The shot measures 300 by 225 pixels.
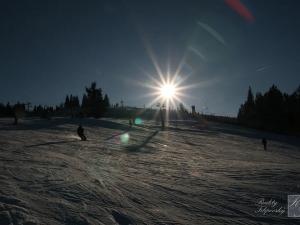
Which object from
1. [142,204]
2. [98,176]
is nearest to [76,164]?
[98,176]

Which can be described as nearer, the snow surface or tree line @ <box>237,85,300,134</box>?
the snow surface

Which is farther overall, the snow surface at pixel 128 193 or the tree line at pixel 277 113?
the tree line at pixel 277 113

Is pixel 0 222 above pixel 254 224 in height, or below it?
above

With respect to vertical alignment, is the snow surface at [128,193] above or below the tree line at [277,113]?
below

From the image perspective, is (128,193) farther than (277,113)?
No

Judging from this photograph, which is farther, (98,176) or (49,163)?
(49,163)

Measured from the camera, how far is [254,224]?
27.7 ft

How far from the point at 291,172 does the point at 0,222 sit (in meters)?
15.4

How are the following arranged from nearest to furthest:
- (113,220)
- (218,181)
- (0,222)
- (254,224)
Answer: (0,222)
(113,220)
(254,224)
(218,181)

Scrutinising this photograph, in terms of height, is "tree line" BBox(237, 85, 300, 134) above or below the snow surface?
above

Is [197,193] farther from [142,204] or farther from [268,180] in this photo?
[268,180]

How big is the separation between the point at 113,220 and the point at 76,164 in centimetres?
826

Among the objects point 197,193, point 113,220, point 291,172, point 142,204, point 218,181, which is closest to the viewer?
point 113,220

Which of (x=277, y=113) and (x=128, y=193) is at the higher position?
(x=277, y=113)
